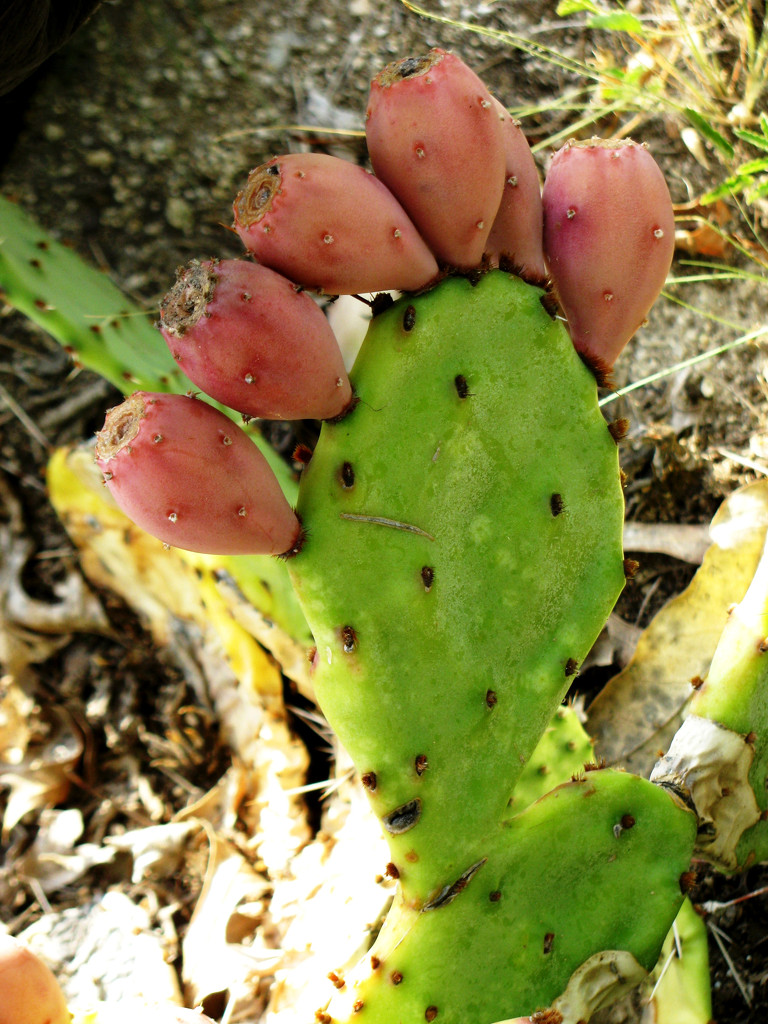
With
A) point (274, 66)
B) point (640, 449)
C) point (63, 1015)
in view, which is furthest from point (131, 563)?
point (274, 66)

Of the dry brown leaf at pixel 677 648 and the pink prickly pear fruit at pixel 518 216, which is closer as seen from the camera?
the pink prickly pear fruit at pixel 518 216

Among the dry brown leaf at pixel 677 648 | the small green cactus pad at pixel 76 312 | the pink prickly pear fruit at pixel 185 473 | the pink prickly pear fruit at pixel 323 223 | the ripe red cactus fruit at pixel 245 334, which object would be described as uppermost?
the pink prickly pear fruit at pixel 323 223

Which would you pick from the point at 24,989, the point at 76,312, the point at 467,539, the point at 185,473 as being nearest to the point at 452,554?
the point at 467,539

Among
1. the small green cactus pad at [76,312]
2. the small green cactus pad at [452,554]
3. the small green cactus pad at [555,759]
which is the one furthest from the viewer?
the small green cactus pad at [76,312]

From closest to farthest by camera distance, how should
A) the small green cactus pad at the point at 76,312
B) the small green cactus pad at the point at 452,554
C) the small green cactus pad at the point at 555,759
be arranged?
1. the small green cactus pad at the point at 452,554
2. the small green cactus pad at the point at 555,759
3. the small green cactus pad at the point at 76,312

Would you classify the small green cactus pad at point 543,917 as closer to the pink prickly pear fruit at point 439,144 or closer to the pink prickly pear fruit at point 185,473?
the pink prickly pear fruit at point 185,473

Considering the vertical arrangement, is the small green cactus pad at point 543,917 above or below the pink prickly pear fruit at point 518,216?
below

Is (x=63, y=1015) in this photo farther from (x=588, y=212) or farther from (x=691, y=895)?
(x=588, y=212)

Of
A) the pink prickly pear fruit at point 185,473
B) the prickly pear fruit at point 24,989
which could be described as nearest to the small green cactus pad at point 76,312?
the pink prickly pear fruit at point 185,473
